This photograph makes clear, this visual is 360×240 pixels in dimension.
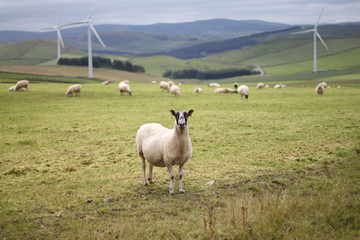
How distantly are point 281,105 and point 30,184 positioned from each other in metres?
24.9

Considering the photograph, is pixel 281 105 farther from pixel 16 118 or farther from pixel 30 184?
pixel 30 184

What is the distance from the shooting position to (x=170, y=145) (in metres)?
10.0

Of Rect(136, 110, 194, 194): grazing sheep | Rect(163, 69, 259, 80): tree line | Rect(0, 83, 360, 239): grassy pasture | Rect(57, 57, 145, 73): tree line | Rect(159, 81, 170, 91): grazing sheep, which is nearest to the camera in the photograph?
Rect(0, 83, 360, 239): grassy pasture

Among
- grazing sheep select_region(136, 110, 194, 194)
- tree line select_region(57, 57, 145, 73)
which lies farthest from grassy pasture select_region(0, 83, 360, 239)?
tree line select_region(57, 57, 145, 73)

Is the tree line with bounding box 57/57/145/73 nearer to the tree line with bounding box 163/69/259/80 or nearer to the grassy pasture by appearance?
the tree line with bounding box 163/69/259/80

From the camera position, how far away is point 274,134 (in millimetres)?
18062

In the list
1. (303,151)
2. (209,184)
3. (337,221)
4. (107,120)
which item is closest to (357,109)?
(303,151)

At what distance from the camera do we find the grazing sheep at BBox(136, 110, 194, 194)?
992cm

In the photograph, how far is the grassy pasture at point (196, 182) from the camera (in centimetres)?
720

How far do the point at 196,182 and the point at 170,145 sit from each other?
1.78m

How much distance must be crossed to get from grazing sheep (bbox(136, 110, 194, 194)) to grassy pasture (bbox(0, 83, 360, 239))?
2.84ft

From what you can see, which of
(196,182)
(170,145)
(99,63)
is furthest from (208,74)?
(170,145)

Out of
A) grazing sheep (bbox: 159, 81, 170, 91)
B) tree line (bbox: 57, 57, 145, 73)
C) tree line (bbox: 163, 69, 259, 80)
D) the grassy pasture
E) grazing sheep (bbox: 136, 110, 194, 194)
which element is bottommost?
the grassy pasture

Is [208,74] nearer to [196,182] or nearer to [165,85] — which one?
[165,85]
